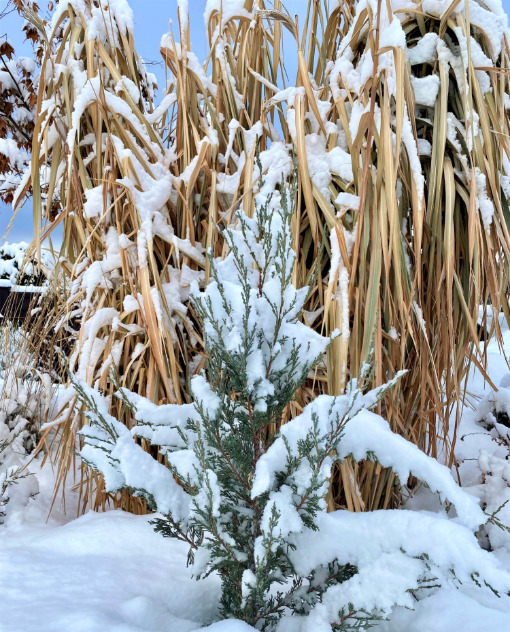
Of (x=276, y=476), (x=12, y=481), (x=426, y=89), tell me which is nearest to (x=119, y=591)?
(x=276, y=476)

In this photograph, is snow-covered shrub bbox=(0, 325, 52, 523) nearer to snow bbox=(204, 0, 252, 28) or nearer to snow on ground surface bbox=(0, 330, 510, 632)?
snow on ground surface bbox=(0, 330, 510, 632)

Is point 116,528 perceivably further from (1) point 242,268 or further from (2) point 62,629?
(1) point 242,268

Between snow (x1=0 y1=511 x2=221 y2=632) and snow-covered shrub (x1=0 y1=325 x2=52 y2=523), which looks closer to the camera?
snow (x1=0 y1=511 x2=221 y2=632)

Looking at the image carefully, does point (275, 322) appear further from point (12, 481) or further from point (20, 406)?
point (20, 406)

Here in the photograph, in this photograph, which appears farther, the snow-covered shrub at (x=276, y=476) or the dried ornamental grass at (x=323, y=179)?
the dried ornamental grass at (x=323, y=179)

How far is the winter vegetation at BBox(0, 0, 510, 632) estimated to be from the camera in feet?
2.13

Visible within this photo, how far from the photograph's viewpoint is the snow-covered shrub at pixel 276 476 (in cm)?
61

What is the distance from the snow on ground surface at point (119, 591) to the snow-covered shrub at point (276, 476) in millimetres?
99

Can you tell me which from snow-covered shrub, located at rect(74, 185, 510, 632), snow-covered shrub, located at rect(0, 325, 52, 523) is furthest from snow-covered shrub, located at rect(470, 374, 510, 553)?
snow-covered shrub, located at rect(0, 325, 52, 523)

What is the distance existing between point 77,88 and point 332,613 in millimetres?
1262

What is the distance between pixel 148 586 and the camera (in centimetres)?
79

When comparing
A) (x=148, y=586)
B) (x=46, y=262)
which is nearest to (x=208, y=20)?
(x=46, y=262)

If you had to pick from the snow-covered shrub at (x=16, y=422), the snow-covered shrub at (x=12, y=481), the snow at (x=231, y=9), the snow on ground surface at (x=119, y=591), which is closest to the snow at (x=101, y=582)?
the snow on ground surface at (x=119, y=591)

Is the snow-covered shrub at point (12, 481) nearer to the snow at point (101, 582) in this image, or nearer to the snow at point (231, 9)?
the snow at point (101, 582)
